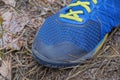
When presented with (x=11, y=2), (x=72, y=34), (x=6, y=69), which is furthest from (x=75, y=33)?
(x=11, y=2)

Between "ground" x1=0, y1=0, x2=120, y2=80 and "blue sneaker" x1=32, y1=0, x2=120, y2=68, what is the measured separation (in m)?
0.04

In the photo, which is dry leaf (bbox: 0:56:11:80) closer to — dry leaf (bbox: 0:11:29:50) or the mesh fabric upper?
dry leaf (bbox: 0:11:29:50)

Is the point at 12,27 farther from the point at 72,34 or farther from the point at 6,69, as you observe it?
the point at 72,34

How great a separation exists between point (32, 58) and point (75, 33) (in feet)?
0.78

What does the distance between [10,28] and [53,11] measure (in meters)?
0.25

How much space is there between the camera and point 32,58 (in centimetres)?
158

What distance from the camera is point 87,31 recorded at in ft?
4.98

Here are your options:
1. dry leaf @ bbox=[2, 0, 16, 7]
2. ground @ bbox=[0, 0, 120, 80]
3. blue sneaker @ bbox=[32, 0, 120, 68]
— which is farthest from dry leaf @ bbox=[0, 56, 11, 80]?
dry leaf @ bbox=[2, 0, 16, 7]

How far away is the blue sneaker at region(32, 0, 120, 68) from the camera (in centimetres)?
147

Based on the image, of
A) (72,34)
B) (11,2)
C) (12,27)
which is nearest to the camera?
(72,34)

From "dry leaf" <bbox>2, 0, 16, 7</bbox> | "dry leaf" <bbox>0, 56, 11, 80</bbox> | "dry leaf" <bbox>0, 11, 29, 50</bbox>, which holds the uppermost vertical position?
"dry leaf" <bbox>2, 0, 16, 7</bbox>

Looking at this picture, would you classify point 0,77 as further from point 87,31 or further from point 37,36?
point 87,31

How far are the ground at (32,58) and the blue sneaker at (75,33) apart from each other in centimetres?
4

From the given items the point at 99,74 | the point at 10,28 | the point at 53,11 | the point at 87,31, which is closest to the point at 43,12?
the point at 53,11
